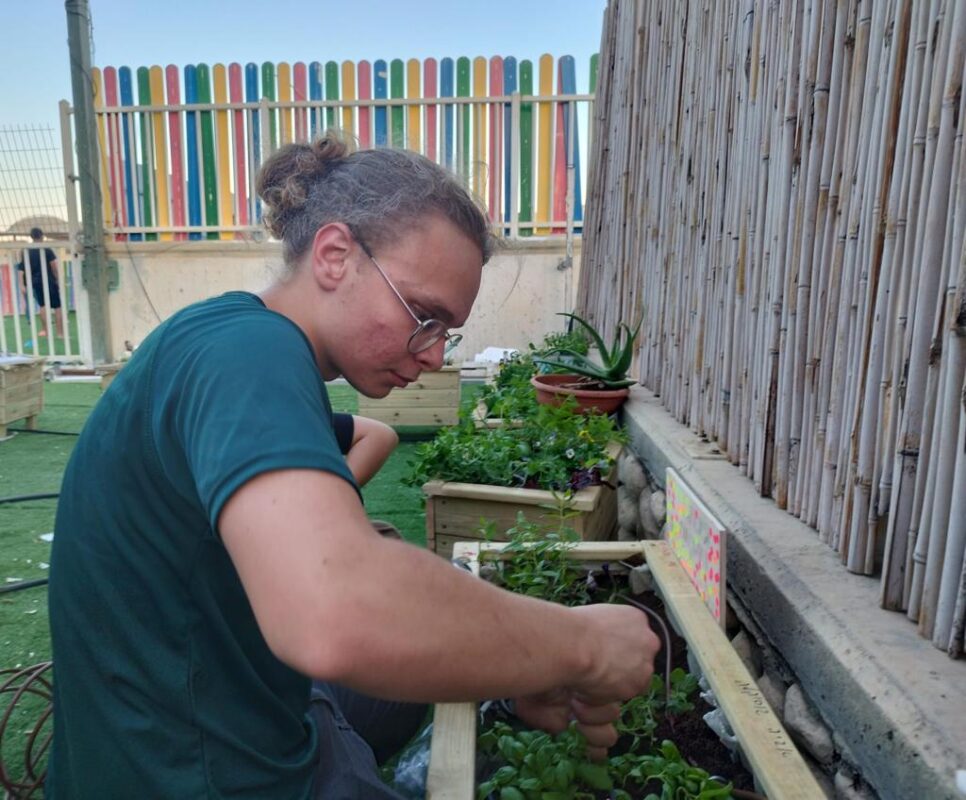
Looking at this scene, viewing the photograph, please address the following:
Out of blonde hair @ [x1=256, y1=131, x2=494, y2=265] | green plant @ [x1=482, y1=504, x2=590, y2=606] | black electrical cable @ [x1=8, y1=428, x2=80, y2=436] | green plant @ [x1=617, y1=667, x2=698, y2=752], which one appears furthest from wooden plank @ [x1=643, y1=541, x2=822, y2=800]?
black electrical cable @ [x1=8, y1=428, x2=80, y2=436]

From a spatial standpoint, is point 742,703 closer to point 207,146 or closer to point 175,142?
point 207,146

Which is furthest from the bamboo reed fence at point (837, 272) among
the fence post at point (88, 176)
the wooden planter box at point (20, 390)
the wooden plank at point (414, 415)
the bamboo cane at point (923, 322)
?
the fence post at point (88, 176)

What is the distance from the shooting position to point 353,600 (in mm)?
689

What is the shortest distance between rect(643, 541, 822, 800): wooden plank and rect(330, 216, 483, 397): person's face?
0.75 m

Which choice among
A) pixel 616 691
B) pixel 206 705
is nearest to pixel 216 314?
pixel 206 705

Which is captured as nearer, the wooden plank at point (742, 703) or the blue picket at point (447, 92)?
the wooden plank at point (742, 703)

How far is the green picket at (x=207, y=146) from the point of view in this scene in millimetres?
8898

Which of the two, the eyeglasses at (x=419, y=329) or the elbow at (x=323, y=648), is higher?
the eyeglasses at (x=419, y=329)

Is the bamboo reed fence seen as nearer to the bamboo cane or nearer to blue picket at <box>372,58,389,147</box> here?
the bamboo cane

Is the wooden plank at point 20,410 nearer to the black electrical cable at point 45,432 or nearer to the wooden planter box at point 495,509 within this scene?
the black electrical cable at point 45,432

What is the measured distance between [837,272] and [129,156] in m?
9.36

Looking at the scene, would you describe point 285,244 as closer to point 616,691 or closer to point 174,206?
point 616,691

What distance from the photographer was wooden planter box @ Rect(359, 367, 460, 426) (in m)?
5.30

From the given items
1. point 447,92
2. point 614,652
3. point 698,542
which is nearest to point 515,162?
point 447,92
